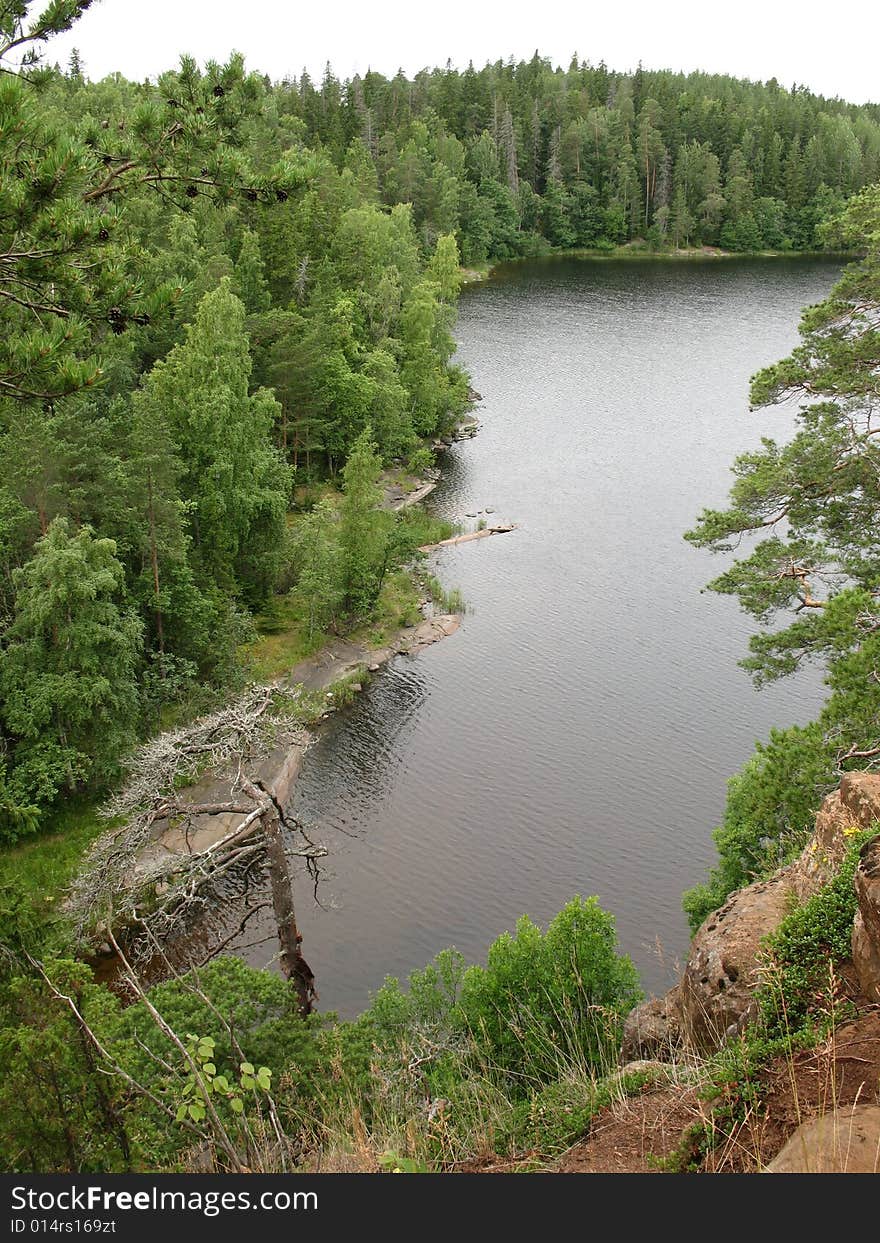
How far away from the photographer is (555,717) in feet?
110

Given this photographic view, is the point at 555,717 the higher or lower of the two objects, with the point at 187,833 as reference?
lower

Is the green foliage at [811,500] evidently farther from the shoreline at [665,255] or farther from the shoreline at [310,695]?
the shoreline at [665,255]

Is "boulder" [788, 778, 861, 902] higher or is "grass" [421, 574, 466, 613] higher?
"boulder" [788, 778, 861, 902]

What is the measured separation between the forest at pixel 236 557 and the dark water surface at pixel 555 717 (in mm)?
3308

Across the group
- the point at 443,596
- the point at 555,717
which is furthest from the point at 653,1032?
the point at 443,596

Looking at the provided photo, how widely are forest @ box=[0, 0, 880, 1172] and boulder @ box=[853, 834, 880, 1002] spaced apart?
235 centimetres

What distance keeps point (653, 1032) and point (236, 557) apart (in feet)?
93.9

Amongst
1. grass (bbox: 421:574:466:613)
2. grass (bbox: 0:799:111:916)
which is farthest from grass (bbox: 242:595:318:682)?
grass (bbox: 0:799:111:916)

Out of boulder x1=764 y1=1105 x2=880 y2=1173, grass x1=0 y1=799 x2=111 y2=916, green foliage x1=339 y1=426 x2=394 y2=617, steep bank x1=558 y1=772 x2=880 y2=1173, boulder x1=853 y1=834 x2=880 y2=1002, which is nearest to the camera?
boulder x1=764 y1=1105 x2=880 y2=1173

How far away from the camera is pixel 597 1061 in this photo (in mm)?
13070

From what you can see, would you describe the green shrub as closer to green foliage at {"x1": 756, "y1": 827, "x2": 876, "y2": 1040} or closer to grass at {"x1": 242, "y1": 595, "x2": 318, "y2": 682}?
green foliage at {"x1": 756, "y1": 827, "x2": 876, "y2": 1040}

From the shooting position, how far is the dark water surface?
2580cm

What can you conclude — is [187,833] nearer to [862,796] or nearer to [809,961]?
[862,796]

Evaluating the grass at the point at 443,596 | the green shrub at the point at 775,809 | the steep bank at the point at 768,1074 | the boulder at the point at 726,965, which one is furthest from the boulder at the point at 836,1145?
the grass at the point at 443,596
